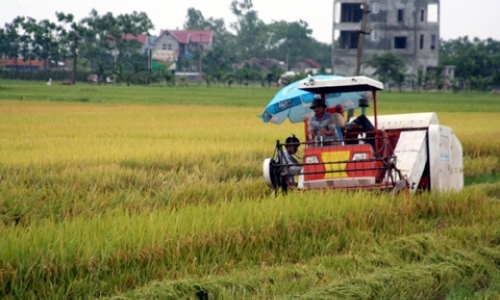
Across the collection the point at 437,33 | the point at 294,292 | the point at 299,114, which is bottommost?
the point at 294,292

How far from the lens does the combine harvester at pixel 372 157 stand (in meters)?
10.2

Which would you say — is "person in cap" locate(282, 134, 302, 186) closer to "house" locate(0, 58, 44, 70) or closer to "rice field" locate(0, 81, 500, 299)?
"rice field" locate(0, 81, 500, 299)

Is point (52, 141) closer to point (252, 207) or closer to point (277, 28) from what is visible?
point (252, 207)

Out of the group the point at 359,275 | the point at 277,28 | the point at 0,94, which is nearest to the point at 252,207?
the point at 359,275

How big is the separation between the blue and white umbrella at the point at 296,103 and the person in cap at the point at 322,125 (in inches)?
42.8

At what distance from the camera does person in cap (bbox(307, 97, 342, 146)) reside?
1090 centimetres

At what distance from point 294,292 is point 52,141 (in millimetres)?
10582

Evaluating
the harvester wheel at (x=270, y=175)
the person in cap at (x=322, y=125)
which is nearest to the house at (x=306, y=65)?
the person in cap at (x=322, y=125)

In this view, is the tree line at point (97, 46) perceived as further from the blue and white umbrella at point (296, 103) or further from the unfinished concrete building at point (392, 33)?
the blue and white umbrella at point (296, 103)

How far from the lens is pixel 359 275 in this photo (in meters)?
6.78

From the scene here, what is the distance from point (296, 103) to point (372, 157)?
7.90 ft

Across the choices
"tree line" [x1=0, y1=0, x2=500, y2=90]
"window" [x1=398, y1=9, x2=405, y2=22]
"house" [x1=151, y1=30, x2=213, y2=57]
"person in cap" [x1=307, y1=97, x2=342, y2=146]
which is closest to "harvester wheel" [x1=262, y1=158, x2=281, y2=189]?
"person in cap" [x1=307, y1=97, x2=342, y2=146]

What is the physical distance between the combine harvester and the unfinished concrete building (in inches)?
2294

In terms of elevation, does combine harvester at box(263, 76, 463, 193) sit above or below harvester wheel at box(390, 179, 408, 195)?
above
